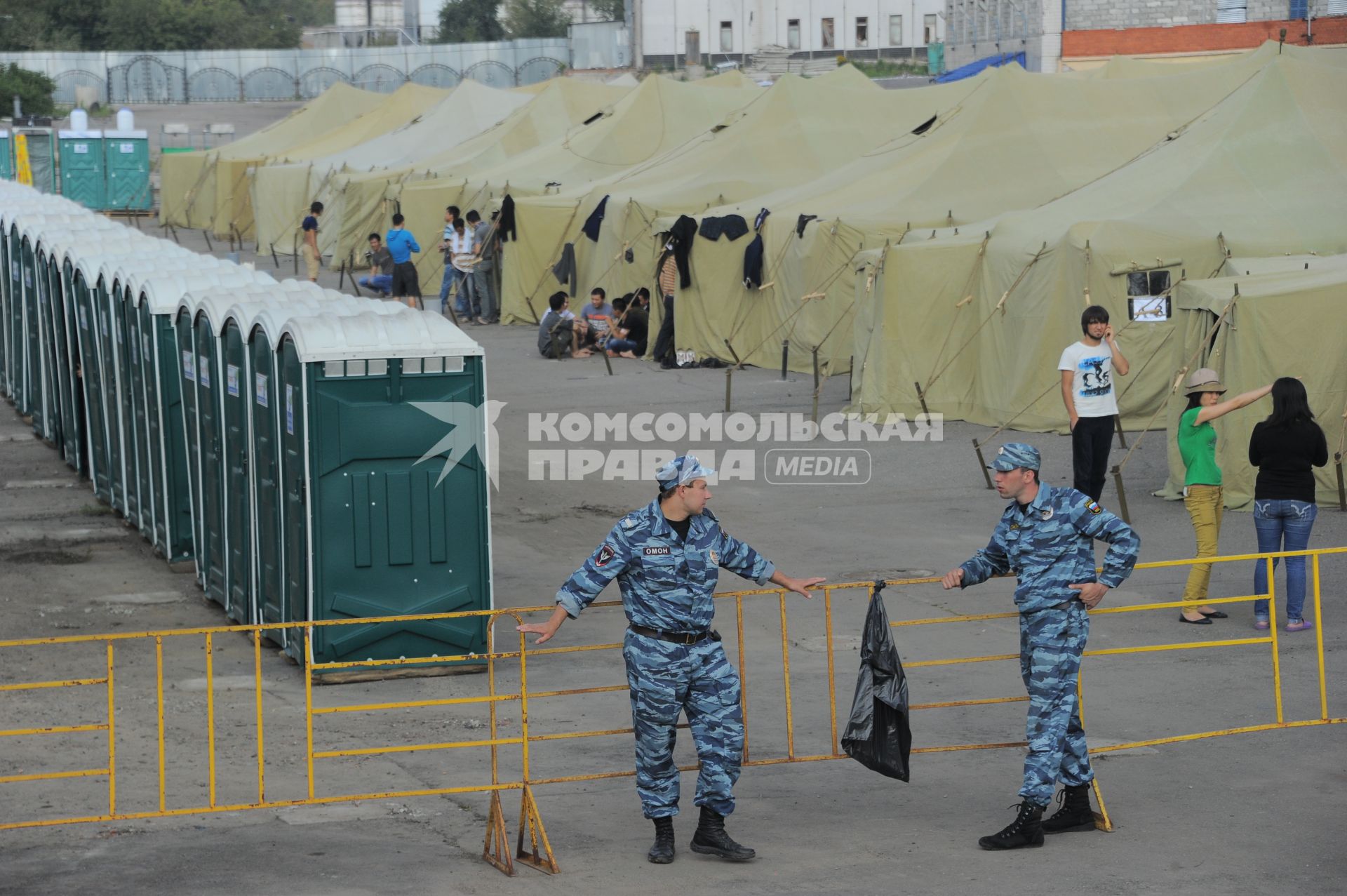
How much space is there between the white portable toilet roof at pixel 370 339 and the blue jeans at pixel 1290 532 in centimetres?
485

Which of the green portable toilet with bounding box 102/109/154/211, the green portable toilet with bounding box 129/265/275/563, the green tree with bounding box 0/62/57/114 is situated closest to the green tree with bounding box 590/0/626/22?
the green tree with bounding box 0/62/57/114

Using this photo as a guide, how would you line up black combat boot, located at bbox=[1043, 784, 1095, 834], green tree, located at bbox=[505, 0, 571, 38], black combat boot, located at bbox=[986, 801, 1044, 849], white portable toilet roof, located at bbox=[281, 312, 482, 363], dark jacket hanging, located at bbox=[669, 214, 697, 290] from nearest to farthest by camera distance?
black combat boot, located at bbox=[986, 801, 1044, 849] < black combat boot, located at bbox=[1043, 784, 1095, 834] < white portable toilet roof, located at bbox=[281, 312, 482, 363] < dark jacket hanging, located at bbox=[669, 214, 697, 290] < green tree, located at bbox=[505, 0, 571, 38]

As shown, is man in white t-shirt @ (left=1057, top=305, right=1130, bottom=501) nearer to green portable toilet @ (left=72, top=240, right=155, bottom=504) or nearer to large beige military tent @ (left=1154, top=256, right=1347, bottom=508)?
large beige military tent @ (left=1154, top=256, right=1347, bottom=508)

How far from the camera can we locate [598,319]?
25344mm

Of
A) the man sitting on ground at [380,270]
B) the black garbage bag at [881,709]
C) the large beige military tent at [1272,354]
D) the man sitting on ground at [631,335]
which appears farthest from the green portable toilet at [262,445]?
the man sitting on ground at [380,270]

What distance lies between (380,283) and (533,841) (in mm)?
23989

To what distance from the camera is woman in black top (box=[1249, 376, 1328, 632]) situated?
10.3m

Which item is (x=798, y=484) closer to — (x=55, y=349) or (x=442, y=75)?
(x=55, y=349)

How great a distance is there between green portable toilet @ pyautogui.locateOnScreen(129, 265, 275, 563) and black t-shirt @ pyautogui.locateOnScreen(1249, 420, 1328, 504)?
7.32 m

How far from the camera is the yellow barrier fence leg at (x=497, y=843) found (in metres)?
6.89

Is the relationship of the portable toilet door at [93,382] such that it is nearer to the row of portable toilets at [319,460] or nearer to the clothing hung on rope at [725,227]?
the row of portable toilets at [319,460]

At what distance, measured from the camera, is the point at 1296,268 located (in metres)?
15.6

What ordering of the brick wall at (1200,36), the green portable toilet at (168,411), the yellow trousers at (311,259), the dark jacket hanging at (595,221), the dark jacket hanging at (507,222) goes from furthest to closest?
the brick wall at (1200,36) → the yellow trousers at (311,259) → the dark jacket hanging at (507,222) → the dark jacket hanging at (595,221) → the green portable toilet at (168,411)

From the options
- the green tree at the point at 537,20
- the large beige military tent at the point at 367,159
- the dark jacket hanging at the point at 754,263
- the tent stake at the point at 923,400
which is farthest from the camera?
the green tree at the point at 537,20
